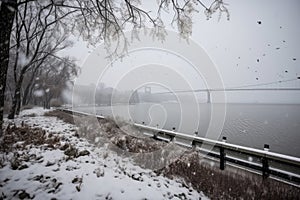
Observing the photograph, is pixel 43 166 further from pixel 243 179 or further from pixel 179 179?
pixel 243 179

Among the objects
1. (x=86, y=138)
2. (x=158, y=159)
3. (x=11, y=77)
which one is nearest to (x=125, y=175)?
(x=158, y=159)

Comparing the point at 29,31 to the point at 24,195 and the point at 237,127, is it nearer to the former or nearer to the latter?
the point at 24,195

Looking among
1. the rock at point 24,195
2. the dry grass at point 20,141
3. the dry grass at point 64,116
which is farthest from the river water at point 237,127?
the rock at point 24,195

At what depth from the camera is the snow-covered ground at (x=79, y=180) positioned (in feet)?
10.5

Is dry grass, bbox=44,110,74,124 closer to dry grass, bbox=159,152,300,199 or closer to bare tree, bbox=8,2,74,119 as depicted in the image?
bare tree, bbox=8,2,74,119

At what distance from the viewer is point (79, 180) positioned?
3566 millimetres

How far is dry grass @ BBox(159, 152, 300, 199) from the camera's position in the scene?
3980 millimetres

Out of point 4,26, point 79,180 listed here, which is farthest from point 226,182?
point 4,26

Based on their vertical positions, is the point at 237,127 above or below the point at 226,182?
below

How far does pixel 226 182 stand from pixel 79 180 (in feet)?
12.9

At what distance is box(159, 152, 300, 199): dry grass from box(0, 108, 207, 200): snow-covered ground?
33cm

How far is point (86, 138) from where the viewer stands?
769 cm

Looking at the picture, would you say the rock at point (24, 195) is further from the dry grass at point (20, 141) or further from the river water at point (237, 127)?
the river water at point (237, 127)

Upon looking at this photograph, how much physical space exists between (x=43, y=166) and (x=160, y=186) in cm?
307
